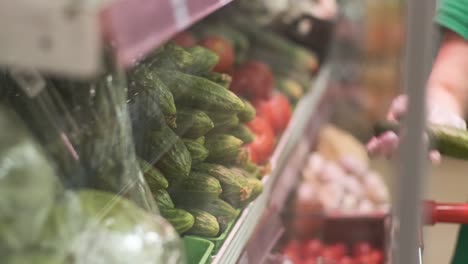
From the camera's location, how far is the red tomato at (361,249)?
2203 millimetres

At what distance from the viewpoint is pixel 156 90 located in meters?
1.22

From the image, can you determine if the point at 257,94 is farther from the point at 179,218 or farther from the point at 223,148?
the point at 179,218

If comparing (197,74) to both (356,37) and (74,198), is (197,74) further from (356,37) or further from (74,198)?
(356,37)

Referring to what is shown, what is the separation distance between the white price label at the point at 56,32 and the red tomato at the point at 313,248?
176cm

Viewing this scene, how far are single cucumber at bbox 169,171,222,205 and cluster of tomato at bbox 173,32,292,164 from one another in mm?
275

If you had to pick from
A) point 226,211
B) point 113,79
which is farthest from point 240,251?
point 113,79

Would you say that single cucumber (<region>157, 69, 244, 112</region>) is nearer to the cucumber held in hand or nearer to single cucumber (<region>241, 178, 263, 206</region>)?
single cucumber (<region>241, 178, 263, 206</region>)

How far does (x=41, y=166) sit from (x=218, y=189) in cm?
66

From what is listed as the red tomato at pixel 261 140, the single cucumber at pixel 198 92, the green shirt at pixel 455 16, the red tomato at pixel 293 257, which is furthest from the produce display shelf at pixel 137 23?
the red tomato at pixel 293 257

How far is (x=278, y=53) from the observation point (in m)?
2.37

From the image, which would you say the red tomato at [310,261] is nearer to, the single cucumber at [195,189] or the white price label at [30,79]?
the single cucumber at [195,189]

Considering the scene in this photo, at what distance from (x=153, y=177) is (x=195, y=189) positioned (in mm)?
131

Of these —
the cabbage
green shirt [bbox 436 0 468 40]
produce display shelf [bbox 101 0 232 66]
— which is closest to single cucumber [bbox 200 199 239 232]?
the cabbage

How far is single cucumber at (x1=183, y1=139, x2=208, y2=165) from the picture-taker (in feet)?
4.35
